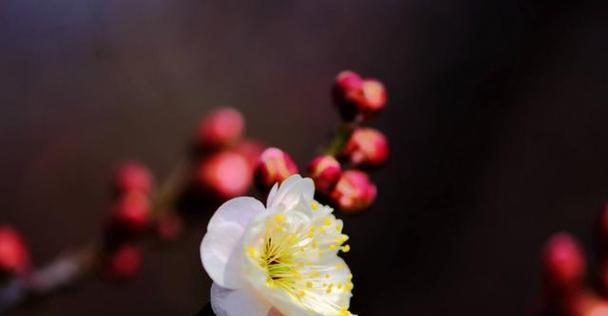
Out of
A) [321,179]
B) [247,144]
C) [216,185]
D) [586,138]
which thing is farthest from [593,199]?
[321,179]

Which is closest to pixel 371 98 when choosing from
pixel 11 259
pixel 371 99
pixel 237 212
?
pixel 371 99

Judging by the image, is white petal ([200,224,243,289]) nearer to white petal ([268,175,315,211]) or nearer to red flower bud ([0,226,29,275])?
white petal ([268,175,315,211])

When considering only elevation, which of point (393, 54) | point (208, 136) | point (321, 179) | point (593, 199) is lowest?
point (593, 199)

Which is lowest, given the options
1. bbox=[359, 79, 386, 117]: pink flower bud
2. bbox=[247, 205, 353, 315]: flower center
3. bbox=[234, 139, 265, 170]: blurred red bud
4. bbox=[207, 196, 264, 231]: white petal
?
bbox=[234, 139, 265, 170]: blurred red bud

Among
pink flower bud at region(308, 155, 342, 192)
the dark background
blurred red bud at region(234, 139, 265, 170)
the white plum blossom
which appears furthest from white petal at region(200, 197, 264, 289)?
the dark background

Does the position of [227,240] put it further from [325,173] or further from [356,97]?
[356,97]

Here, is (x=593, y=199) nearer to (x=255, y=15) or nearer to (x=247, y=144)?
(x=255, y=15)

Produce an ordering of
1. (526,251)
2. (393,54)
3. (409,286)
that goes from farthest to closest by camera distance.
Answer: (393,54) → (526,251) → (409,286)

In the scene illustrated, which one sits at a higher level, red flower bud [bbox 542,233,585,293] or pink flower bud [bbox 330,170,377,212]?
pink flower bud [bbox 330,170,377,212]
